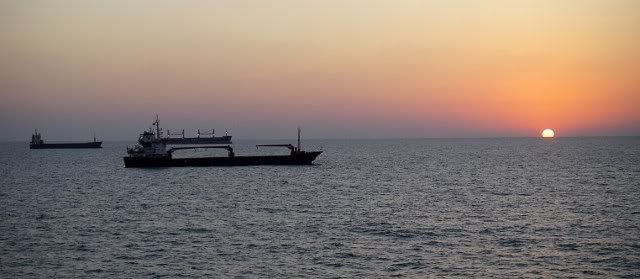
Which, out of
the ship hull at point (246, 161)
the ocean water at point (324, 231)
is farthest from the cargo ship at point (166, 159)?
the ocean water at point (324, 231)

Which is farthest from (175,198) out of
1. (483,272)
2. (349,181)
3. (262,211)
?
(483,272)

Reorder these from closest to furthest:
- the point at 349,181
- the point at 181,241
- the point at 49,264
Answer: the point at 49,264 → the point at 181,241 → the point at 349,181

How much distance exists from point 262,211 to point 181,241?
59.3 feet

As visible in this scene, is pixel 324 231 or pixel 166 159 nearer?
pixel 324 231

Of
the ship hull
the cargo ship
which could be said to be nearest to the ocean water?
the cargo ship

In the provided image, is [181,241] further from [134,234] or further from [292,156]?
[292,156]

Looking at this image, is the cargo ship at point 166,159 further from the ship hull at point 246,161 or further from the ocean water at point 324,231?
the ocean water at point 324,231

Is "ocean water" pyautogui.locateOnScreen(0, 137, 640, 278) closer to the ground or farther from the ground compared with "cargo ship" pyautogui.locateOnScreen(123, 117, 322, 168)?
closer to the ground

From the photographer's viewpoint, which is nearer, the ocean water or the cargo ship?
the ocean water

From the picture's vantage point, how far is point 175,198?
75.5m

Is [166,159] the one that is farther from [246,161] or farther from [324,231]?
[324,231]

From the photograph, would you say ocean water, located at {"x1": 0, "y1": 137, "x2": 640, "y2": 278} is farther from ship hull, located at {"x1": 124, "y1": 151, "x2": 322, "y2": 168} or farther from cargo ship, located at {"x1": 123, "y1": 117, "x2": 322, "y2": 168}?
ship hull, located at {"x1": 124, "y1": 151, "x2": 322, "y2": 168}

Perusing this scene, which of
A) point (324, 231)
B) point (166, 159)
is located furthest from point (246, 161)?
point (324, 231)

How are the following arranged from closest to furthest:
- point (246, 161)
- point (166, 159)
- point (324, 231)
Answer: point (324, 231) < point (166, 159) < point (246, 161)
